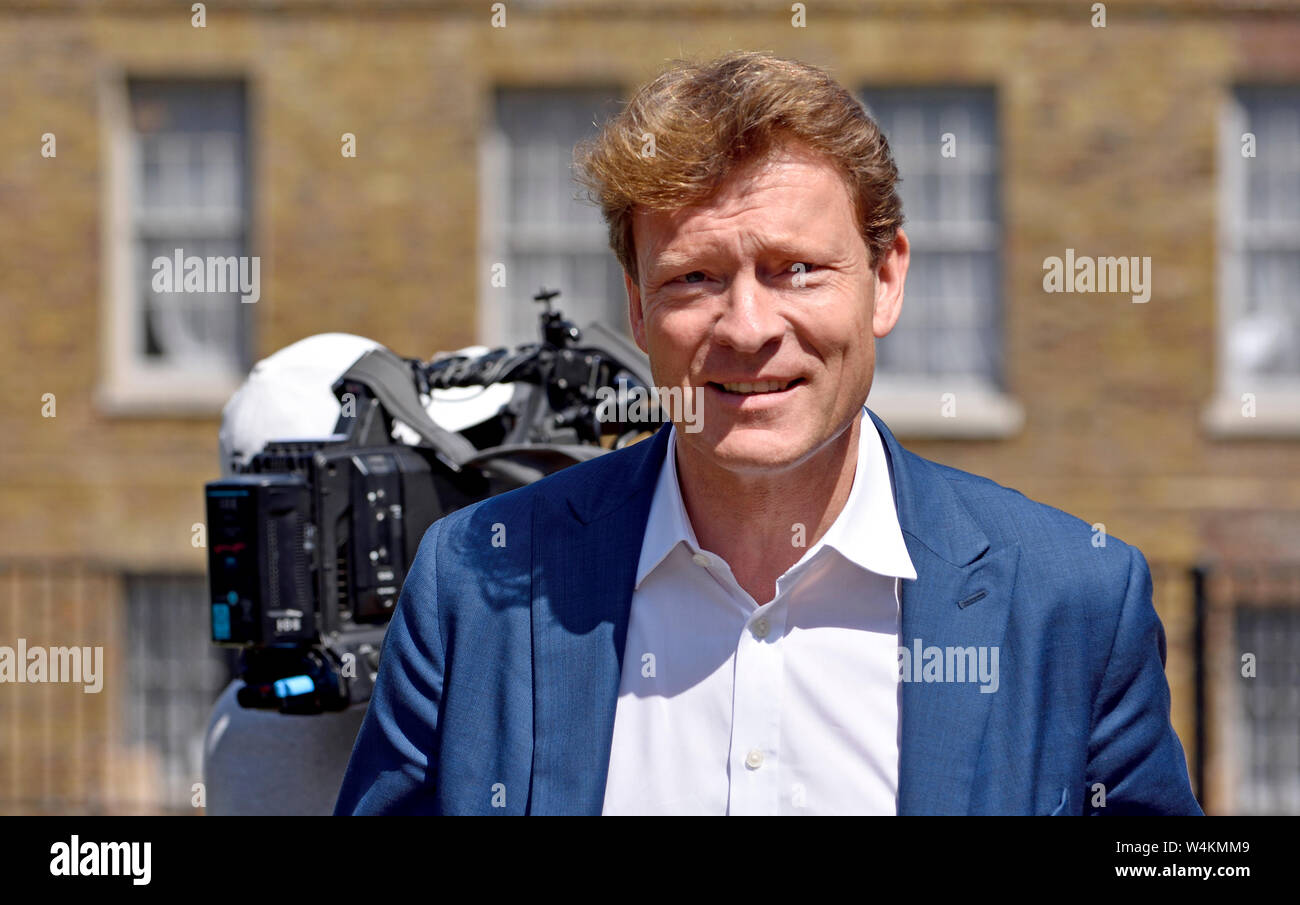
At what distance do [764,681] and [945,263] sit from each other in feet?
29.8

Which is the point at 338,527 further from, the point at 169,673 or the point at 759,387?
the point at 169,673

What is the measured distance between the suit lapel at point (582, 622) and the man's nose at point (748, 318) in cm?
35

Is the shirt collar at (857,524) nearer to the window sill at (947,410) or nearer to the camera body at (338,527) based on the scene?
the camera body at (338,527)

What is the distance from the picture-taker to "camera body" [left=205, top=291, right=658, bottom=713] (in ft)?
9.78

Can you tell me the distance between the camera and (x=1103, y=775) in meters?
2.00

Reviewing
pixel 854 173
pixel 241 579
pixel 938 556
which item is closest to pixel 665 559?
pixel 938 556

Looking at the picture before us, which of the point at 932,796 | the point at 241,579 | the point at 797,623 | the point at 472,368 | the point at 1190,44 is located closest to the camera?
the point at 932,796

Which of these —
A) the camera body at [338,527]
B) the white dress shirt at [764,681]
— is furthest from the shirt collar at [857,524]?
the camera body at [338,527]

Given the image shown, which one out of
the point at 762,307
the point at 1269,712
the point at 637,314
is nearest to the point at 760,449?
the point at 762,307

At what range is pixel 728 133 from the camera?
1.98m

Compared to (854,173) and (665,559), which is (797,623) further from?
(854,173)

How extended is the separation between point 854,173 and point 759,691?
2.43 feet

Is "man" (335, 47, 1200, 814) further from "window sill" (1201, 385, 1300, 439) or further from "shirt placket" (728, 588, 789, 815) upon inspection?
"window sill" (1201, 385, 1300, 439)

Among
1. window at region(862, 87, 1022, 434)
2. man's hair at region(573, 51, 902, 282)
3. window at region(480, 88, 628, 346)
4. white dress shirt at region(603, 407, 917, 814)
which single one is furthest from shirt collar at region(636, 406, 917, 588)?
window at region(480, 88, 628, 346)
